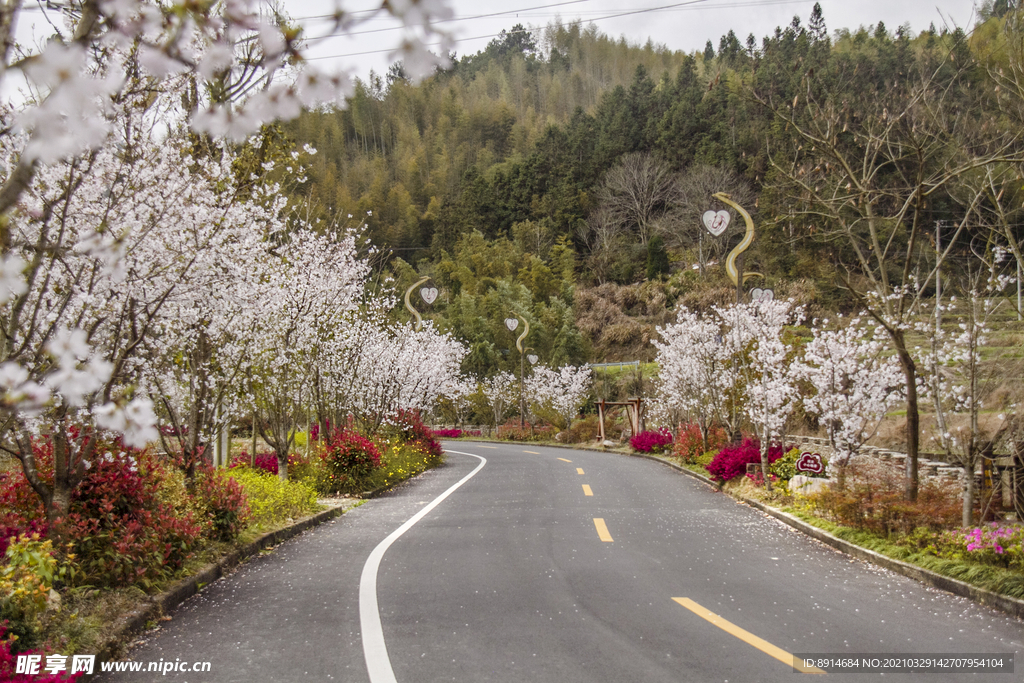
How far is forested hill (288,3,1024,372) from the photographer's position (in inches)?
2216

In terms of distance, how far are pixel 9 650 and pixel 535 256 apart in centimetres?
6636

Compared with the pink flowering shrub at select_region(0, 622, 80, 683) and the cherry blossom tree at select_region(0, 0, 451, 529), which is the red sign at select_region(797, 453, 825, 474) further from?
the pink flowering shrub at select_region(0, 622, 80, 683)

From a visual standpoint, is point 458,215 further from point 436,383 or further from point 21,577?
point 21,577

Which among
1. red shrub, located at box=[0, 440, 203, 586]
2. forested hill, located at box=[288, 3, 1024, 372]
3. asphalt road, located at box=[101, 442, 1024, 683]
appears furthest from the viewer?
forested hill, located at box=[288, 3, 1024, 372]

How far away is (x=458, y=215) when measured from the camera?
80.0 metres

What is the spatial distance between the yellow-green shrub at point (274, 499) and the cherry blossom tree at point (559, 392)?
27742mm

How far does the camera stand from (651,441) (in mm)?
28703

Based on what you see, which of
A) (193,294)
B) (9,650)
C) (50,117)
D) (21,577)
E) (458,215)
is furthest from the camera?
(458,215)

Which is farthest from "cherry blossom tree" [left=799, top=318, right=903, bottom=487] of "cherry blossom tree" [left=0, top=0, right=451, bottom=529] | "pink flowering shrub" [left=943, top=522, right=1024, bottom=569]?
"cherry blossom tree" [left=0, top=0, right=451, bottom=529]

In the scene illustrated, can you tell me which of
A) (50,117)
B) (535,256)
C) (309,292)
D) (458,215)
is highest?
(458,215)

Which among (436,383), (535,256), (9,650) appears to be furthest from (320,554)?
(535,256)

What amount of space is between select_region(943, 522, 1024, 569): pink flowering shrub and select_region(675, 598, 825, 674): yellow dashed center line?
3.59 metres

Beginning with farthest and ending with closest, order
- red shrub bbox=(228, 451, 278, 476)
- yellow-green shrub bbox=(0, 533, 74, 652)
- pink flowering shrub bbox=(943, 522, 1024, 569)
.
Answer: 1. red shrub bbox=(228, 451, 278, 476)
2. pink flowering shrub bbox=(943, 522, 1024, 569)
3. yellow-green shrub bbox=(0, 533, 74, 652)

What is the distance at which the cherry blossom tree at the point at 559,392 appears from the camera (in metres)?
40.1
